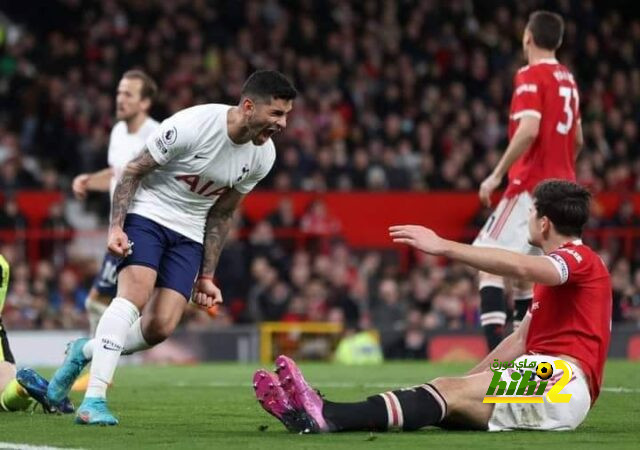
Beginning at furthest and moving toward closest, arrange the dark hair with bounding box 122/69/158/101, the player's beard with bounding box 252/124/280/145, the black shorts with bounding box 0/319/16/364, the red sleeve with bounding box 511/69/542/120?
the dark hair with bounding box 122/69/158/101
the red sleeve with bounding box 511/69/542/120
the black shorts with bounding box 0/319/16/364
the player's beard with bounding box 252/124/280/145

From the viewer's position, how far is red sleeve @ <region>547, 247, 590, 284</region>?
7.05m

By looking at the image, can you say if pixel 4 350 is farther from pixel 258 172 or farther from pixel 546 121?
pixel 546 121

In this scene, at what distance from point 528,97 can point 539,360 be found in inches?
162

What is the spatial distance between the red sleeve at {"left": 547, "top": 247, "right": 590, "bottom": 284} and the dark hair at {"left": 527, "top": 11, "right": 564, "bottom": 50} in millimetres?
4158

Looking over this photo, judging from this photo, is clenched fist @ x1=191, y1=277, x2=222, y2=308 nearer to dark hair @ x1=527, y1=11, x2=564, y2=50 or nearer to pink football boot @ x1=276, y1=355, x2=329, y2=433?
pink football boot @ x1=276, y1=355, x2=329, y2=433

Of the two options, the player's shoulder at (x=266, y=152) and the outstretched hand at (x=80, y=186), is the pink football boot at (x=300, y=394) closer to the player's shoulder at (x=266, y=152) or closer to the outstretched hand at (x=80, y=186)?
the player's shoulder at (x=266, y=152)

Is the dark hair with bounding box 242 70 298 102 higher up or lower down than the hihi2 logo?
higher up

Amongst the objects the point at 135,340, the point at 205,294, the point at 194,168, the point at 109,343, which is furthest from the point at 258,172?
the point at 109,343

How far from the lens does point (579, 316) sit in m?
7.29

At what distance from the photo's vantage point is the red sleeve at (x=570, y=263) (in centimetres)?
705

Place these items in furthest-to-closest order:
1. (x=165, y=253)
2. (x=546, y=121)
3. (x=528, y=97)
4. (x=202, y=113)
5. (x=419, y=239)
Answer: (x=546, y=121), (x=528, y=97), (x=165, y=253), (x=202, y=113), (x=419, y=239)

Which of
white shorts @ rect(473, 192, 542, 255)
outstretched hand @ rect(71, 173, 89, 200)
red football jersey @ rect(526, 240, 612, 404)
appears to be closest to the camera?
red football jersey @ rect(526, 240, 612, 404)

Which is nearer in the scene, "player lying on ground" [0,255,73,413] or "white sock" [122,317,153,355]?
"player lying on ground" [0,255,73,413]

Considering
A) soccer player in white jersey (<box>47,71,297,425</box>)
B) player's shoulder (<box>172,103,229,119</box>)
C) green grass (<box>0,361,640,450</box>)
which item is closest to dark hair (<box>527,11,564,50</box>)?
green grass (<box>0,361,640,450</box>)
